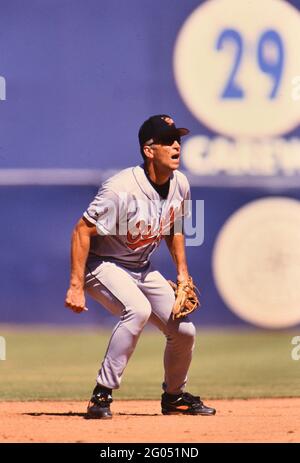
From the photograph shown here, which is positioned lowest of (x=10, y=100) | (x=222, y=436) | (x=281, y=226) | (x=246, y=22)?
(x=222, y=436)

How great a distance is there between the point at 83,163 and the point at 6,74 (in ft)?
3.19

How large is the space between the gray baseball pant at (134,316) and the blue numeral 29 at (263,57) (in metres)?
4.79

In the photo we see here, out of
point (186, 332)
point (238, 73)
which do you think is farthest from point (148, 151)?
point (238, 73)

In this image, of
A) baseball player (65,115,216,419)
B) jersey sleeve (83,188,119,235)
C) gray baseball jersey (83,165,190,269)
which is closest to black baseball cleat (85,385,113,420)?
baseball player (65,115,216,419)

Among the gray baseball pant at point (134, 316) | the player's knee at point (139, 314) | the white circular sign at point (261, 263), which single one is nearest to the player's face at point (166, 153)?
the gray baseball pant at point (134, 316)

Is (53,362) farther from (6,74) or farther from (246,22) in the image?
(246,22)

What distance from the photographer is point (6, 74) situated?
9.17m

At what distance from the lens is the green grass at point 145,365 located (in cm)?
626

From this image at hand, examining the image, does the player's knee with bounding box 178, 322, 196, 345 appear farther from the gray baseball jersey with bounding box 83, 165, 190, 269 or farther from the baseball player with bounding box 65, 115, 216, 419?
the gray baseball jersey with bounding box 83, 165, 190, 269

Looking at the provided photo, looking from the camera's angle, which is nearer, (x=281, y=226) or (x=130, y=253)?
(x=130, y=253)

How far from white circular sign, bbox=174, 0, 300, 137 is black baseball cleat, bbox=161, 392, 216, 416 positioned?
4.81 m

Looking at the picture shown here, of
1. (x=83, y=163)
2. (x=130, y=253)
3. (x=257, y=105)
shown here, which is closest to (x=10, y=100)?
(x=83, y=163)

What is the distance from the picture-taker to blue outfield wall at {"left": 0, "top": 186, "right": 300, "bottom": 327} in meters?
9.11

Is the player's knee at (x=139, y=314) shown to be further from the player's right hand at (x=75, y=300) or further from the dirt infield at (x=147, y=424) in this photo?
the dirt infield at (x=147, y=424)
